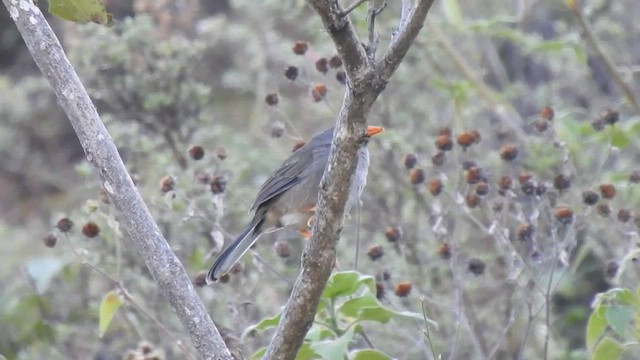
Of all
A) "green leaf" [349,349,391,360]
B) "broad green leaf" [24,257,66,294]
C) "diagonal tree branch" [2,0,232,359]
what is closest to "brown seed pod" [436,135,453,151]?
"green leaf" [349,349,391,360]

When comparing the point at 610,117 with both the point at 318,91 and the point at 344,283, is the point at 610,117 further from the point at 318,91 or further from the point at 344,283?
the point at 344,283

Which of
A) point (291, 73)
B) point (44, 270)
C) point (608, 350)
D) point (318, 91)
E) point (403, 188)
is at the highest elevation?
point (291, 73)

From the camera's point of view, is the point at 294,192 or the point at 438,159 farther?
the point at 294,192

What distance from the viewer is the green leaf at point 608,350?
125 inches

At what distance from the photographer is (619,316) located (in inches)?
123

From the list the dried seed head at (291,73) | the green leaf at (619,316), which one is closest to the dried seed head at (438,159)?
the dried seed head at (291,73)

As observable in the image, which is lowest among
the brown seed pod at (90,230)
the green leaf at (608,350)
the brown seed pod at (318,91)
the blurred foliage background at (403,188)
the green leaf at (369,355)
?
the blurred foliage background at (403,188)

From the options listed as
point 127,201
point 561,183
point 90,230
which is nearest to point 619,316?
point 561,183

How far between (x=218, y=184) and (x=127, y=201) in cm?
121

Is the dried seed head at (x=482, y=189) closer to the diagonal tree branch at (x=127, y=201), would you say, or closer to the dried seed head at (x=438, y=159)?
the dried seed head at (x=438, y=159)

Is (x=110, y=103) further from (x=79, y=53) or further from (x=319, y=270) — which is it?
(x=319, y=270)

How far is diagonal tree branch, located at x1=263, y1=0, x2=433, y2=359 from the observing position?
2.28 meters

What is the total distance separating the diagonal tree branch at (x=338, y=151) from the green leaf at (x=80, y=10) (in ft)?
2.96

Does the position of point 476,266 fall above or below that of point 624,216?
above
